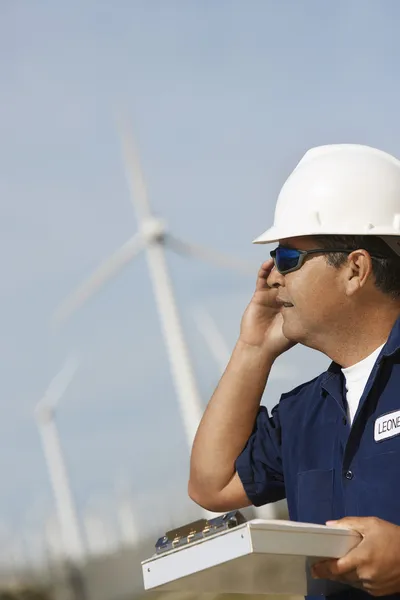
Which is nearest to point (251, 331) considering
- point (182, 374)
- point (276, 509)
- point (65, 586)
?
point (182, 374)

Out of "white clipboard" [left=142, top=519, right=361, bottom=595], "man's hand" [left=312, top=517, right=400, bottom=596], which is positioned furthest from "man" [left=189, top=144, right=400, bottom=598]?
"white clipboard" [left=142, top=519, right=361, bottom=595]

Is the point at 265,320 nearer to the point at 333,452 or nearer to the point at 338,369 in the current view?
the point at 338,369

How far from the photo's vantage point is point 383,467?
7.20 m

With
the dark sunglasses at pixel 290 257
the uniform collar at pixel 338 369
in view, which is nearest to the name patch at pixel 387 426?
the uniform collar at pixel 338 369

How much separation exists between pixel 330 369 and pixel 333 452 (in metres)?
0.62

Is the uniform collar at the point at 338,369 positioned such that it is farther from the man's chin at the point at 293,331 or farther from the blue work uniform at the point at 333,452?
the man's chin at the point at 293,331

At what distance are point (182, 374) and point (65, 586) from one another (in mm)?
26942

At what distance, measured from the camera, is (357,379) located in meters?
7.79

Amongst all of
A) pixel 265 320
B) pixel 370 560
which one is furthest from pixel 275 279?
pixel 370 560

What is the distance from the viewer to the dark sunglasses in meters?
7.87

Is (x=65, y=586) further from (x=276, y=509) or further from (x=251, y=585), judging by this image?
(x=251, y=585)

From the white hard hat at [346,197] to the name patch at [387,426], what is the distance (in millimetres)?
1094

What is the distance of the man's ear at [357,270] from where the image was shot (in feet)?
25.3

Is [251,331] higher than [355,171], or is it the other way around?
[355,171]
